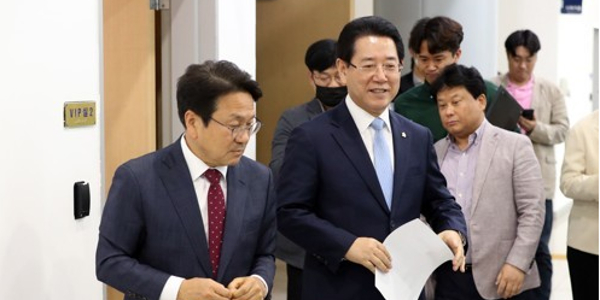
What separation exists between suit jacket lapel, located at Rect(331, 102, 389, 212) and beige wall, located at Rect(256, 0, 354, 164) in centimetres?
389

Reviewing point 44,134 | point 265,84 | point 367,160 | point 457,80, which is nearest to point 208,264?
point 367,160

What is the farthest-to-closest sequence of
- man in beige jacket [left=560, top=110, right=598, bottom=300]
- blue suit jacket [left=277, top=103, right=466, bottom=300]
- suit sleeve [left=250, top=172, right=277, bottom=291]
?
man in beige jacket [left=560, top=110, right=598, bottom=300], blue suit jacket [left=277, top=103, right=466, bottom=300], suit sleeve [left=250, top=172, right=277, bottom=291]

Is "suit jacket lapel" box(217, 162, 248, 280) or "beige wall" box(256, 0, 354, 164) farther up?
"beige wall" box(256, 0, 354, 164)

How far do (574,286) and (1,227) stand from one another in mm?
2787

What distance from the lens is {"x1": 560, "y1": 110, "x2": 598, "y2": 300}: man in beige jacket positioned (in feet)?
13.8

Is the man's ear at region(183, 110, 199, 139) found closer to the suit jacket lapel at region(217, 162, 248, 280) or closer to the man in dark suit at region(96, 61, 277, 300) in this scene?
the man in dark suit at region(96, 61, 277, 300)

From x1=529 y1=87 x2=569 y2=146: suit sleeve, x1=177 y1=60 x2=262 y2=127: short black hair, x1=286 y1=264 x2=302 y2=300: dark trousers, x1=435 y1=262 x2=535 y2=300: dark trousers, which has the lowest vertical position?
x1=286 y1=264 x2=302 y2=300: dark trousers

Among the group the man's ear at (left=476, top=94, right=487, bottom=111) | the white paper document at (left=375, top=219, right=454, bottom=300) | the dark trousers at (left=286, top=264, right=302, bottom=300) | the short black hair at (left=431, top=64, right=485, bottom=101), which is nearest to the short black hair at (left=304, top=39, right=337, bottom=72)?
the short black hair at (left=431, top=64, right=485, bottom=101)

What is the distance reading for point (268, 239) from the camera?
2.63 meters

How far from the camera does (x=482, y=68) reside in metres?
6.63

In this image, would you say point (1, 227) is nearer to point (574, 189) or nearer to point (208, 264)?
point (208, 264)

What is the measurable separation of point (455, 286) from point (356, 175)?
1056 mm

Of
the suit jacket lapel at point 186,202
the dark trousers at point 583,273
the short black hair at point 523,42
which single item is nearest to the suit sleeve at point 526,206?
the dark trousers at point 583,273

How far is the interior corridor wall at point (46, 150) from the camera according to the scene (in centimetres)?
273
